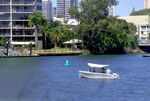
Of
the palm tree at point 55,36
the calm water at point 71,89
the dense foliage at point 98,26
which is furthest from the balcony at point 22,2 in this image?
the calm water at point 71,89

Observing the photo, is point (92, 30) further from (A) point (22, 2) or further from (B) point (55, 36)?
(A) point (22, 2)

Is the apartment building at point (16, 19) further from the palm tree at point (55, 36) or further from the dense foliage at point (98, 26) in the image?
the dense foliage at point (98, 26)

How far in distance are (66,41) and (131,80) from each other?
7972 centimetres

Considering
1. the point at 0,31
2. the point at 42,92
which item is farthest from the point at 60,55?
the point at 42,92

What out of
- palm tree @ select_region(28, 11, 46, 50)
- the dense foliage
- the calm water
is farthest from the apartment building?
the calm water

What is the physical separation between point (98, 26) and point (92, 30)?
3740 mm

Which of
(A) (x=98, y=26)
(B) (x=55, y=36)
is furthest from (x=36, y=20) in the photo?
(A) (x=98, y=26)

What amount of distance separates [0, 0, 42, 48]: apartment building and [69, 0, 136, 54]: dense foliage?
17054mm

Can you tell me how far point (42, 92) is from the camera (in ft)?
149

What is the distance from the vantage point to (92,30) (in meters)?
125

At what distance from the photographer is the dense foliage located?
122 meters

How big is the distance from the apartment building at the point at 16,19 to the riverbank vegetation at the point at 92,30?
5679 mm

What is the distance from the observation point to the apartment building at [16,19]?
431 feet

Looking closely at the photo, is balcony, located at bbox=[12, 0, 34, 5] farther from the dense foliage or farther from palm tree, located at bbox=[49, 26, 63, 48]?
the dense foliage
